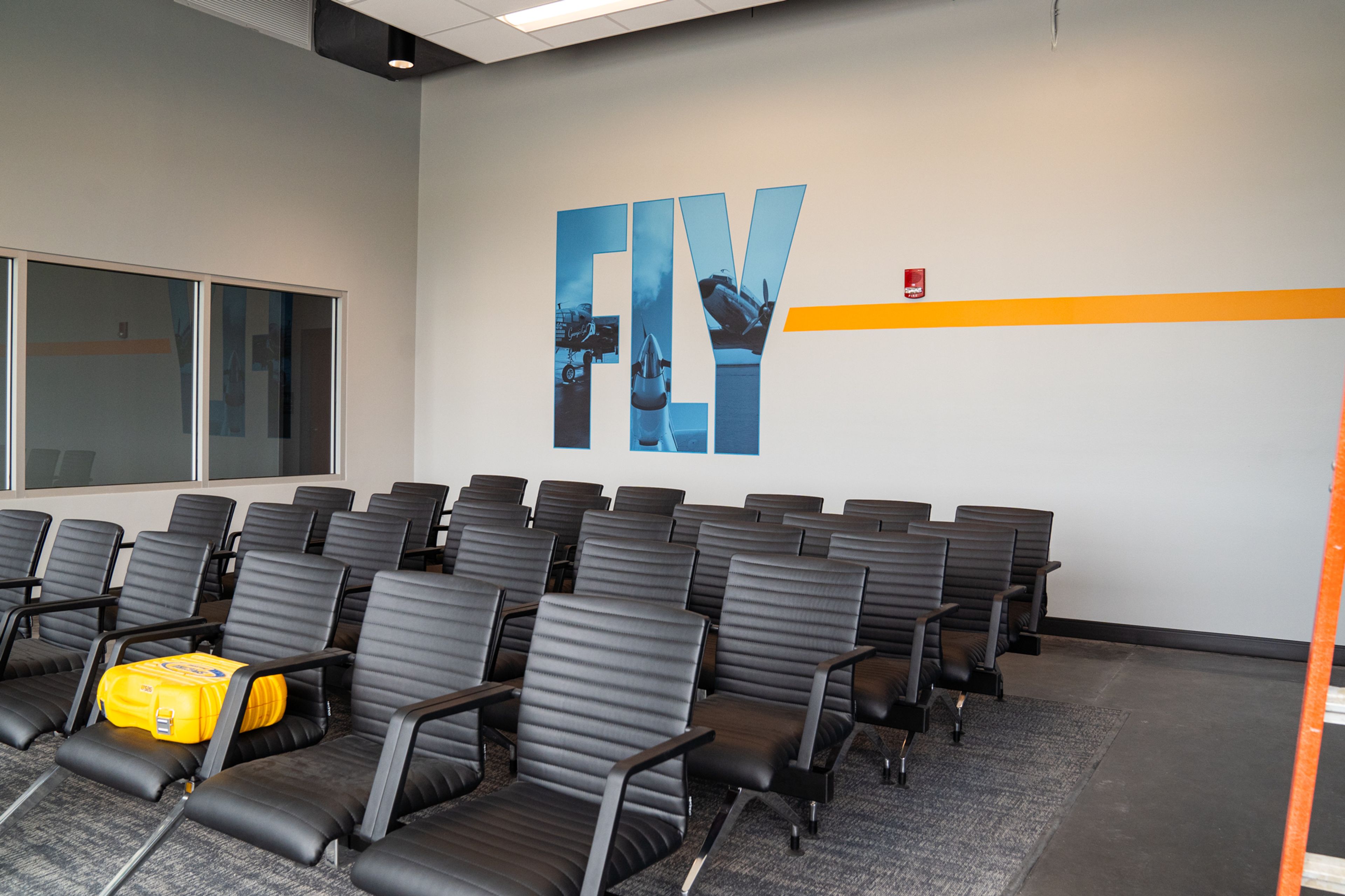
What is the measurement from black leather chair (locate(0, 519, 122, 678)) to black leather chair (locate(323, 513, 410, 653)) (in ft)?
2.76

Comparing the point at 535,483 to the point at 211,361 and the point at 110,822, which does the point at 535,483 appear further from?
the point at 110,822

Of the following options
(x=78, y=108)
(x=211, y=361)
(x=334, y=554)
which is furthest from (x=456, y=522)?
(x=78, y=108)

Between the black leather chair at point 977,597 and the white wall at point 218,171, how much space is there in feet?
18.3

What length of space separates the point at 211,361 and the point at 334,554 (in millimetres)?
4109

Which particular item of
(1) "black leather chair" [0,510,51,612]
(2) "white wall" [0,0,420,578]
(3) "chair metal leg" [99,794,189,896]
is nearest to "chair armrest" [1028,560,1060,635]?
(3) "chair metal leg" [99,794,189,896]

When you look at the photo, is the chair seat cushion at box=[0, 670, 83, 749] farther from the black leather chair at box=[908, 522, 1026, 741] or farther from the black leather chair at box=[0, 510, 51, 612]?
the black leather chair at box=[908, 522, 1026, 741]

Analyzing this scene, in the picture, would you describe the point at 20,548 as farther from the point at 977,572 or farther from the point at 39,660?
the point at 977,572

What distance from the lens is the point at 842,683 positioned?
2990 mm

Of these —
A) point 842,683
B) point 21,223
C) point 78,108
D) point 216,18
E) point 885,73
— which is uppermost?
point 216,18

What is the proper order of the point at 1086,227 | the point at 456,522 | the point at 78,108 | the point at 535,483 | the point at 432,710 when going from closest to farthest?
the point at 432,710, the point at 456,522, the point at 1086,227, the point at 78,108, the point at 535,483

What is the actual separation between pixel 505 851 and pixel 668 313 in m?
5.77

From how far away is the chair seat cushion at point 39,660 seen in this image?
11.2 feet

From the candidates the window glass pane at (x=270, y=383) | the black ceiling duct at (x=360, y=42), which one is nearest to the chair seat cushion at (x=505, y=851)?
the window glass pane at (x=270, y=383)

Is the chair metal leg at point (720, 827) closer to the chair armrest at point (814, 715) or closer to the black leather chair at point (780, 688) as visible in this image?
the black leather chair at point (780, 688)
